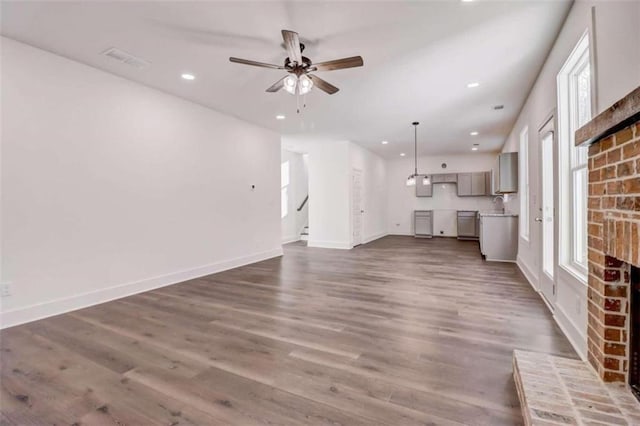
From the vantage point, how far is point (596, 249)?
1776 millimetres

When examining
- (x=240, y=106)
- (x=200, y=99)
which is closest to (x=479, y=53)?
(x=240, y=106)

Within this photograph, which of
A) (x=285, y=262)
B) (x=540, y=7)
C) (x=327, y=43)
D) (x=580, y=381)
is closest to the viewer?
(x=580, y=381)

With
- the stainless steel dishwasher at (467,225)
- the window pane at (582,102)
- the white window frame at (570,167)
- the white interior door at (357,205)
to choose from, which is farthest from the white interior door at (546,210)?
the stainless steel dishwasher at (467,225)

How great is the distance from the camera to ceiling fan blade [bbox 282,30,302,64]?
95.2 inches

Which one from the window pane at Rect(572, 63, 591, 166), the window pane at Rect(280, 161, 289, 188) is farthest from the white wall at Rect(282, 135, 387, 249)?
the window pane at Rect(572, 63, 591, 166)

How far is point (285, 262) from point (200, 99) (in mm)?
3300

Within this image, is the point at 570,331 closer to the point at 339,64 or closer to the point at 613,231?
the point at 613,231

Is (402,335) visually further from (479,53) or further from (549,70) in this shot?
(549,70)

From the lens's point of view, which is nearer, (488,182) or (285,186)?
(285,186)

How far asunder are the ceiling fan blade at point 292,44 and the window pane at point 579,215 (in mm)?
2720

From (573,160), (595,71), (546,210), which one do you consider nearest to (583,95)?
(573,160)

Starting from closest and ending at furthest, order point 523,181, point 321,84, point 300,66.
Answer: point 300,66 → point 321,84 → point 523,181

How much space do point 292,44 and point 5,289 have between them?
3.63 metres

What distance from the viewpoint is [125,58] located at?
3.40 meters
